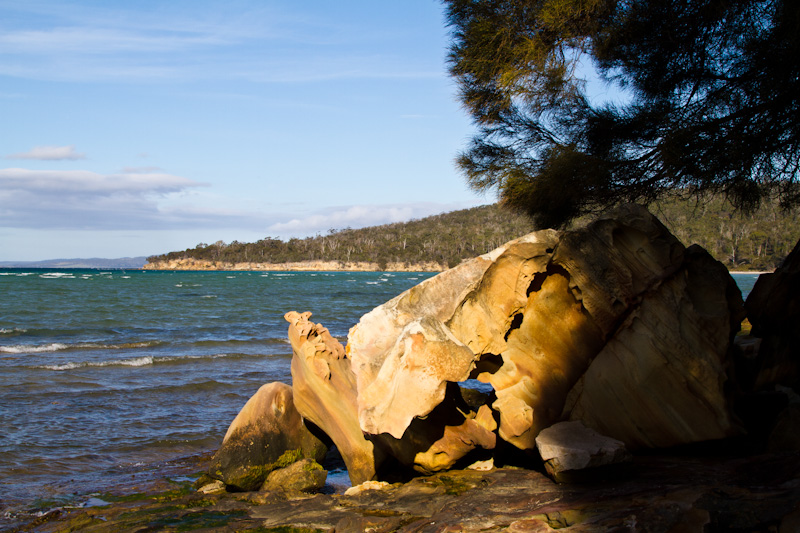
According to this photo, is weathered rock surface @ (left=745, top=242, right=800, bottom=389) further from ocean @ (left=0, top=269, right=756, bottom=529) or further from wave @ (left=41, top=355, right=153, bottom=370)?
wave @ (left=41, top=355, right=153, bottom=370)

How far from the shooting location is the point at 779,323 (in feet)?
18.8

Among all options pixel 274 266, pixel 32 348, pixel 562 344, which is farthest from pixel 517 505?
pixel 274 266

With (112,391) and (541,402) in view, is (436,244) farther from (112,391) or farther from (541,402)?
(541,402)

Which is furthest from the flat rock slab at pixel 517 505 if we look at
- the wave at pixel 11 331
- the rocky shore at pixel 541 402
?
the wave at pixel 11 331

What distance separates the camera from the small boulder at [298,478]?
5996 millimetres

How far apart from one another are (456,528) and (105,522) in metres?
3.26

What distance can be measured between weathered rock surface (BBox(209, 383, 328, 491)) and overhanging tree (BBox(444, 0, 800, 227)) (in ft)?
13.1

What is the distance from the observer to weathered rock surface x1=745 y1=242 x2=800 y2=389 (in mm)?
5617

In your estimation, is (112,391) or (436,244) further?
(436,244)

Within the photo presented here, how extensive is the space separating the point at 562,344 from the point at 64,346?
15.6 metres

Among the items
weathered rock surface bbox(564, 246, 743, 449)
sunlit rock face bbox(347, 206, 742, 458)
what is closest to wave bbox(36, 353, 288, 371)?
sunlit rock face bbox(347, 206, 742, 458)

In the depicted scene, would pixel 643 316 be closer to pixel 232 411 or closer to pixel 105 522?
pixel 105 522

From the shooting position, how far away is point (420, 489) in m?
5.11

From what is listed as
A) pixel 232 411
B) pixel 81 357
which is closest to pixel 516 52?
pixel 232 411
